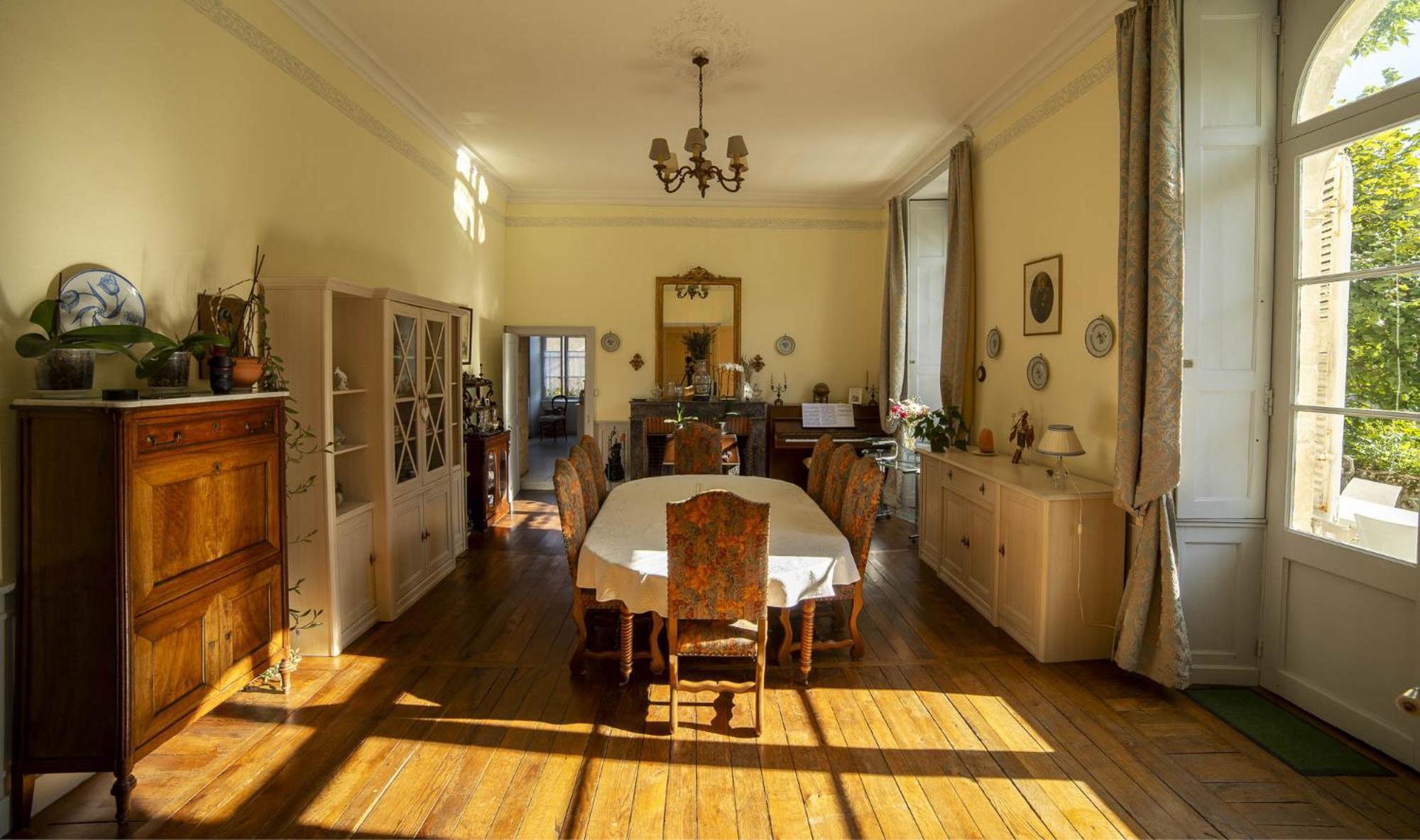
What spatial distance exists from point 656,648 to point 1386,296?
11.0 feet

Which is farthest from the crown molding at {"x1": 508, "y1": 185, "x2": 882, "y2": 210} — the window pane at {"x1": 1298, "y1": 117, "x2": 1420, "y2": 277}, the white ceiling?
the window pane at {"x1": 1298, "y1": 117, "x2": 1420, "y2": 277}

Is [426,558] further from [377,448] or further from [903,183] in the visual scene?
[903,183]

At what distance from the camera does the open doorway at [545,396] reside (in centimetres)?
815

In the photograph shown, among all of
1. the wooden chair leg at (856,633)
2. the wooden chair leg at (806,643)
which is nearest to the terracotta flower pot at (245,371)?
the wooden chair leg at (806,643)

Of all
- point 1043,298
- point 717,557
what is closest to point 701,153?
point 1043,298

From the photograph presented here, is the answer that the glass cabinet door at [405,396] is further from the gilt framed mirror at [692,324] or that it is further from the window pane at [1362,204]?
the window pane at [1362,204]

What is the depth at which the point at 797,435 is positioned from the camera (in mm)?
7684

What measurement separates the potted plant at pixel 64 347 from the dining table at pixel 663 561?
6.32ft

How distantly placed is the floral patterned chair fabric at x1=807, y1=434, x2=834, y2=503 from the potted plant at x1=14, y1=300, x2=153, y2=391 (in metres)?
3.50

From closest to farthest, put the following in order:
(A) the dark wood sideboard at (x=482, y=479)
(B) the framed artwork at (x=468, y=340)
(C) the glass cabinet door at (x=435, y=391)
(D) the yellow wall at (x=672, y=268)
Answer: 1. (C) the glass cabinet door at (x=435, y=391)
2. (A) the dark wood sideboard at (x=482, y=479)
3. (B) the framed artwork at (x=468, y=340)
4. (D) the yellow wall at (x=672, y=268)

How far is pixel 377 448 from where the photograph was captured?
4.12m

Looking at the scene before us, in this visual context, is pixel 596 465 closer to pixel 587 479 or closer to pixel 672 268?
pixel 587 479

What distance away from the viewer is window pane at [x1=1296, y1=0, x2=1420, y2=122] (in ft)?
8.54

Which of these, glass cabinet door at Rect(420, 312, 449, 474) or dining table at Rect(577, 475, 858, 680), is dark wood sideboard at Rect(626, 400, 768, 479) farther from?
dining table at Rect(577, 475, 858, 680)
